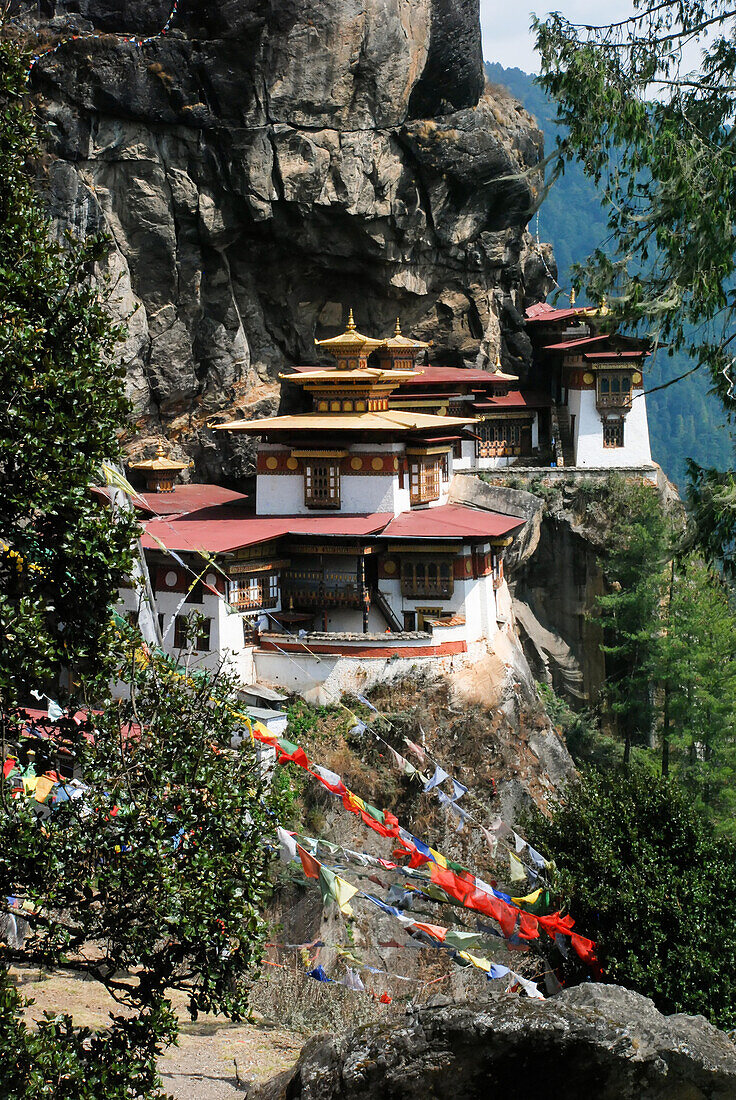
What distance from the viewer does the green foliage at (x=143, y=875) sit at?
30.9 ft

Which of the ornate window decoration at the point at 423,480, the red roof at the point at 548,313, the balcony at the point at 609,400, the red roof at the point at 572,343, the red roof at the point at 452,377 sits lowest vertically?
the ornate window decoration at the point at 423,480

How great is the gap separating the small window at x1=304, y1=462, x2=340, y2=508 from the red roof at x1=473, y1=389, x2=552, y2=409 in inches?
512

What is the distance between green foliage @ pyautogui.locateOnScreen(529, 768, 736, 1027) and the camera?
16375 millimetres

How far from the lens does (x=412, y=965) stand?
76.4ft

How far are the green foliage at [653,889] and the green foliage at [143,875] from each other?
8269mm

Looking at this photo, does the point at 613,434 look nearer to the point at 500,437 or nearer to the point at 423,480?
the point at 500,437

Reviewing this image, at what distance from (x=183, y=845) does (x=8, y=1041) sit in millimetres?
2090

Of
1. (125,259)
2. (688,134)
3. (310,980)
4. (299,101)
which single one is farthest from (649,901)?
(299,101)

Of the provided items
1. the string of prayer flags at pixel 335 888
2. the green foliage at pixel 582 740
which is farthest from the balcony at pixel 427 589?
the string of prayer flags at pixel 335 888

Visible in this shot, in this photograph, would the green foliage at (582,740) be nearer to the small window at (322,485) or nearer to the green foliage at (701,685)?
the green foliage at (701,685)

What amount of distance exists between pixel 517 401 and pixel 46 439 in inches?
1453

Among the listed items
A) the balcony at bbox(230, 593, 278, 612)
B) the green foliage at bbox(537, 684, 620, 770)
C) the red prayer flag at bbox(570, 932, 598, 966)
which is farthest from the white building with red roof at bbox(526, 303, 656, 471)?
the red prayer flag at bbox(570, 932, 598, 966)

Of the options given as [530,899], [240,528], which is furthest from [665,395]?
[530,899]

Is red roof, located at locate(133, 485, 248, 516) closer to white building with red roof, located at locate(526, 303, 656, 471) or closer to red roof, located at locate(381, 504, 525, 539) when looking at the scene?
red roof, located at locate(381, 504, 525, 539)
